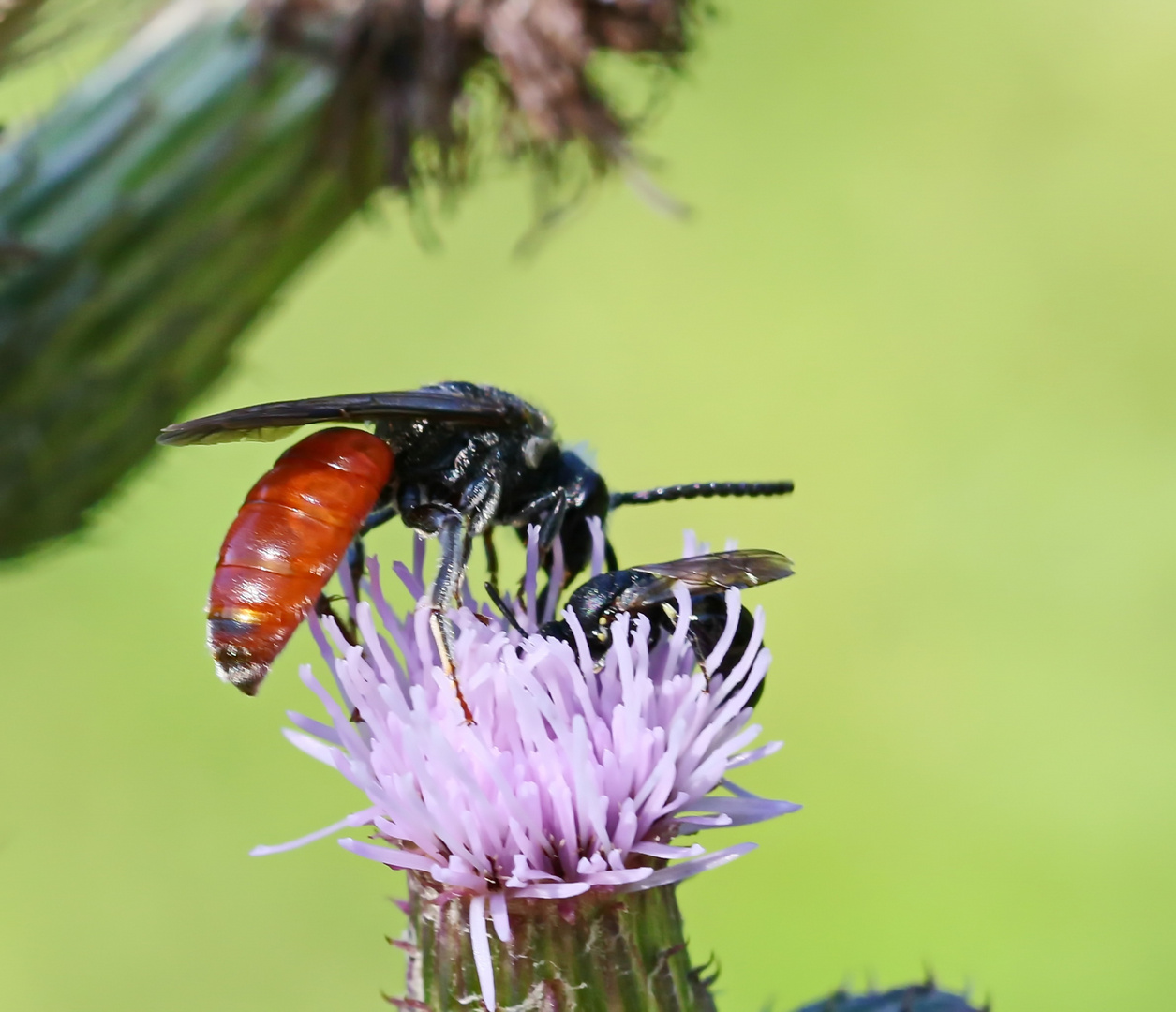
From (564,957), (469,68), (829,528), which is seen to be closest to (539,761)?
(564,957)

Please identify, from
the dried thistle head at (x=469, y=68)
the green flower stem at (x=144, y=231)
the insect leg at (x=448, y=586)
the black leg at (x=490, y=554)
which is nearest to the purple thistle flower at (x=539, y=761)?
the insect leg at (x=448, y=586)

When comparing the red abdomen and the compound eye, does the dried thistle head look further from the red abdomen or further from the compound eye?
the red abdomen

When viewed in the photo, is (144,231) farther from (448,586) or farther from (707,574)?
(707,574)

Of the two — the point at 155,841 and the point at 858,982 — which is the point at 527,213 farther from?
the point at 858,982

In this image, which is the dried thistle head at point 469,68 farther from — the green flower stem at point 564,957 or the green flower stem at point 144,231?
the green flower stem at point 564,957

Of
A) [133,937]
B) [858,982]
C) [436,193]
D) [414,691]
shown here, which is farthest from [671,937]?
[133,937]

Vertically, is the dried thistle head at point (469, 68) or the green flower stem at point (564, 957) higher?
the dried thistle head at point (469, 68)
